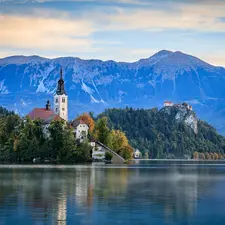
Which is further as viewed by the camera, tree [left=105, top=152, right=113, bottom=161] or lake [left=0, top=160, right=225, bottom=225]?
tree [left=105, top=152, right=113, bottom=161]

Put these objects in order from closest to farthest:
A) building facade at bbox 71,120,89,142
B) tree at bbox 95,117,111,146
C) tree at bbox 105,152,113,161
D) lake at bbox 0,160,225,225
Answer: lake at bbox 0,160,225,225 < tree at bbox 105,152,113,161 < building facade at bbox 71,120,89,142 < tree at bbox 95,117,111,146

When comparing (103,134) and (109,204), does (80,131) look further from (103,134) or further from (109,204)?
(109,204)

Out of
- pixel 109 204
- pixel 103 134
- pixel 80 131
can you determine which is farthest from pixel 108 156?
pixel 109 204

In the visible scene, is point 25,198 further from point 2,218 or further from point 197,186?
point 197,186

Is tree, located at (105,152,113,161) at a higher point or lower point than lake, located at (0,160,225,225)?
higher

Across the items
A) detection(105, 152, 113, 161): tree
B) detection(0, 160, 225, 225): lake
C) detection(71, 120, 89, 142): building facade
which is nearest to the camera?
detection(0, 160, 225, 225): lake

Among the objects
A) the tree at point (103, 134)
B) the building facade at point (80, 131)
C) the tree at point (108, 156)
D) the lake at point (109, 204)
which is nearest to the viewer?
the lake at point (109, 204)

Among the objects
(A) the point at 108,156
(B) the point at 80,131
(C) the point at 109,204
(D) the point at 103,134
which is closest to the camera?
(C) the point at 109,204

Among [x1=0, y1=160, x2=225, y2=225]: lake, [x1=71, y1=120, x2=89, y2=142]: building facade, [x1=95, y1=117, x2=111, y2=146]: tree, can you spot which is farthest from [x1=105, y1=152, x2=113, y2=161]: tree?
[x1=0, y1=160, x2=225, y2=225]: lake

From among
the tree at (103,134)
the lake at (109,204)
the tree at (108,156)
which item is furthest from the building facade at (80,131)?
the lake at (109,204)

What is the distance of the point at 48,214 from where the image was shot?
1949 inches

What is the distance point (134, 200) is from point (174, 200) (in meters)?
3.49

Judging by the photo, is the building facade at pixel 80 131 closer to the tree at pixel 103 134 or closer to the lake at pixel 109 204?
the tree at pixel 103 134

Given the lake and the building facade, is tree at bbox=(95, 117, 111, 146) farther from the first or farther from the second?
the lake
